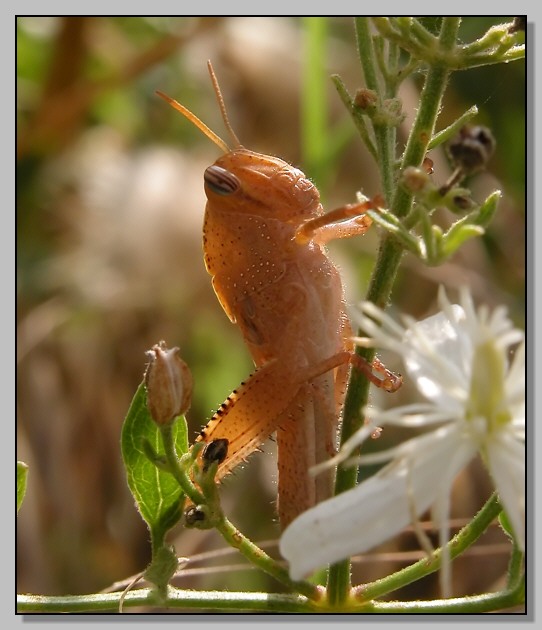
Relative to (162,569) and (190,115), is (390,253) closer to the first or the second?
(162,569)

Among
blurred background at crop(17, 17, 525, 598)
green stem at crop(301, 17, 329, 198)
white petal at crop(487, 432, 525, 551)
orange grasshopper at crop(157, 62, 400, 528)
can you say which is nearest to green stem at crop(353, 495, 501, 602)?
white petal at crop(487, 432, 525, 551)

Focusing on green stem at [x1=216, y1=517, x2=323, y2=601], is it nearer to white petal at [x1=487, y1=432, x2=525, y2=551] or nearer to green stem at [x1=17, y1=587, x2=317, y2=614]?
green stem at [x1=17, y1=587, x2=317, y2=614]

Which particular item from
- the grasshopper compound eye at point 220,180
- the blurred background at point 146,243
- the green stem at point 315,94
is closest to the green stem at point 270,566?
the grasshopper compound eye at point 220,180

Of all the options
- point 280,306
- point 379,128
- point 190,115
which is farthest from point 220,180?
point 379,128

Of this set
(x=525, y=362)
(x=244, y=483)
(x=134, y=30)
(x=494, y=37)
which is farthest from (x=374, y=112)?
(x=134, y=30)

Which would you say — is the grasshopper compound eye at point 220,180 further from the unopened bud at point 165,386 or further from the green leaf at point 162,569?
the green leaf at point 162,569

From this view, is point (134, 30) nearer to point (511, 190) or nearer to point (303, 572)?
point (511, 190)
